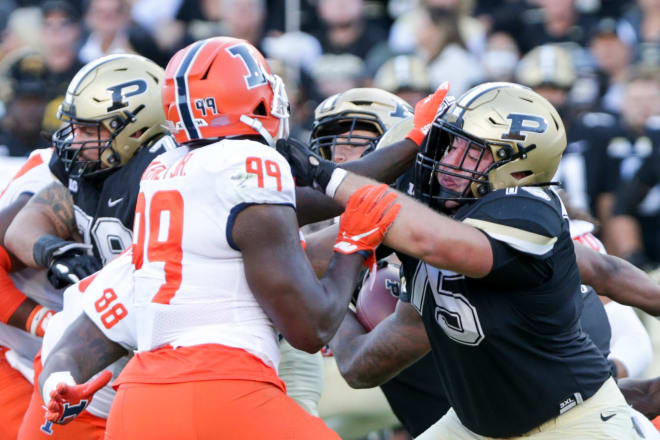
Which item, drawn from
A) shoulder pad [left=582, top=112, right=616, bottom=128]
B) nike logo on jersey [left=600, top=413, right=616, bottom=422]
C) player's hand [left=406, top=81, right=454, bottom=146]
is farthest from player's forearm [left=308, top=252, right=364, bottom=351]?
shoulder pad [left=582, top=112, right=616, bottom=128]

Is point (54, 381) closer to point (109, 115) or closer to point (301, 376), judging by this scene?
point (109, 115)

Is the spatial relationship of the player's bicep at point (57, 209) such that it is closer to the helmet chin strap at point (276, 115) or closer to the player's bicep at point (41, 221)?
the player's bicep at point (41, 221)

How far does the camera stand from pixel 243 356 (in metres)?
3.32

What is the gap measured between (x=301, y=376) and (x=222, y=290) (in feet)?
6.87

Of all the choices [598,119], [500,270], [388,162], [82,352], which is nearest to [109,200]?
[82,352]

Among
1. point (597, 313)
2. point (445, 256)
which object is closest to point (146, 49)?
point (597, 313)

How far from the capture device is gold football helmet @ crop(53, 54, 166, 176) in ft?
15.4

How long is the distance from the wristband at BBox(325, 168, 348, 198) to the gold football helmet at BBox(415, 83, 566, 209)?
33 centimetres

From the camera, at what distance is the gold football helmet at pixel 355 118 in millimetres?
5336

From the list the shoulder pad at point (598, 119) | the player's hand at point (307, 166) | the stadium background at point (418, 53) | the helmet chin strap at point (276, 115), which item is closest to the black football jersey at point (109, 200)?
the helmet chin strap at point (276, 115)

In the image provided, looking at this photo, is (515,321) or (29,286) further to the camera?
(29,286)

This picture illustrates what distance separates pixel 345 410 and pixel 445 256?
3107 millimetres

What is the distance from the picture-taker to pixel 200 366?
3.26 meters

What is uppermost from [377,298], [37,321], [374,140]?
[374,140]
